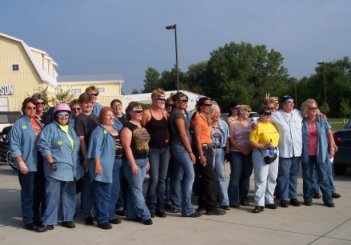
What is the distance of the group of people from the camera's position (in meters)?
6.29

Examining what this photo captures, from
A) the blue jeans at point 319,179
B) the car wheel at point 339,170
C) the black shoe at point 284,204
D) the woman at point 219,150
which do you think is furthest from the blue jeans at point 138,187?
the car wheel at point 339,170

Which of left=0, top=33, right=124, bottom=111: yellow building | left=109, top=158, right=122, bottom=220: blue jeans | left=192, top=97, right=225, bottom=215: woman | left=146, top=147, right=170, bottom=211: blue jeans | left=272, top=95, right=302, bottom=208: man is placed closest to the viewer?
left=109, top=158, right=122, bottom=220: blue jeans

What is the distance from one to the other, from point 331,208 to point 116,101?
370 centimetres

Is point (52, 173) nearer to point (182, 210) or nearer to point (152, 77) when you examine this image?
point (182, 210)

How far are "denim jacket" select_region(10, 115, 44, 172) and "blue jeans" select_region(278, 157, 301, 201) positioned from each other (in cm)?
371

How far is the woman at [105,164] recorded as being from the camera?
20.6 feet

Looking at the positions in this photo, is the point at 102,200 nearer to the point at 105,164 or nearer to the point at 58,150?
the point at 105,164

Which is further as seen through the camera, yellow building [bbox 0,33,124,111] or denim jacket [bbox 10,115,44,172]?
yellow building [bbox 0,33,124,111]

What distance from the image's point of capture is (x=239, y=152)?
758 cm

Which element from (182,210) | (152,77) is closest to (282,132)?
(182,210)

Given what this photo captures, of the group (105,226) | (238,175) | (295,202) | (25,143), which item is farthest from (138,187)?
(295,202)

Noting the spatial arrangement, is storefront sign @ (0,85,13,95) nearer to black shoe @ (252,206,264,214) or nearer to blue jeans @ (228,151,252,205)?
blue jeans @ (228,151,252,205)

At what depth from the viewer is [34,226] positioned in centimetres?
633

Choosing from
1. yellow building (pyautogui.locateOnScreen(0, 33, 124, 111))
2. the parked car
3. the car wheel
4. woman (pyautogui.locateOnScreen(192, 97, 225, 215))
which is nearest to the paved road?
woman (pyautogui.locateOnScreen(192, 97, 225, 215))
